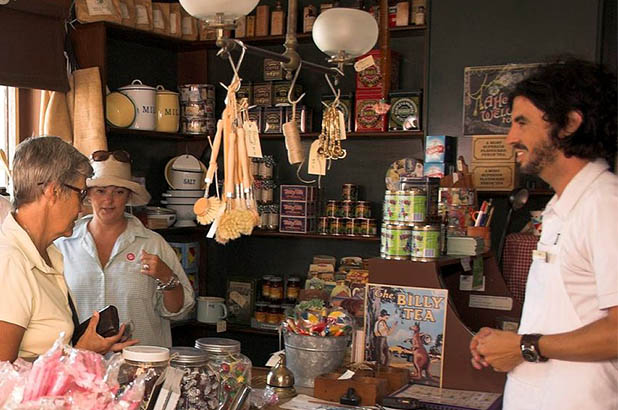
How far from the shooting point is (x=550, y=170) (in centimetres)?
209

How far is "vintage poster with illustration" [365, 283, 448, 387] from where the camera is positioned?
8.60 ft

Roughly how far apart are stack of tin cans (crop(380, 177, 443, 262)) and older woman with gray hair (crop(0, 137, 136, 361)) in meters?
1.03

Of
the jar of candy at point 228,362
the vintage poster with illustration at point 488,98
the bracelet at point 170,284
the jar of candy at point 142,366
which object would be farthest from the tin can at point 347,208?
the jar of candy at point 142,366

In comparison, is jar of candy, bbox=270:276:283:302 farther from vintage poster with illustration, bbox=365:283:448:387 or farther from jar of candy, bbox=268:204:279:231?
vintage poster with illustration, bbox=365:283:448:387

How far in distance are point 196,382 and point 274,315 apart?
256 cm

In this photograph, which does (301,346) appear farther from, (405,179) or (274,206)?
(274,206)

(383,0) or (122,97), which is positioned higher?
(383,0)

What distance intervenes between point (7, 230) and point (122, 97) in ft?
7.13

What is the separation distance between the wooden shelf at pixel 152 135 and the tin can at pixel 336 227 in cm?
98

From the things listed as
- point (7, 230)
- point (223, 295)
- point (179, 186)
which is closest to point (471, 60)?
point (179, 186)

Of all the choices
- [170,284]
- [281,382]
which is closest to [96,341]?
[281,382]

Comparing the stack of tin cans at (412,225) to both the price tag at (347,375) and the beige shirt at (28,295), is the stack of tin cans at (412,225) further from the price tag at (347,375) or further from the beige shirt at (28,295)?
the beige shirt at (28,295)

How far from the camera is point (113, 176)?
3230 mm

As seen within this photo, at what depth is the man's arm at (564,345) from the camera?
1.83 meters
